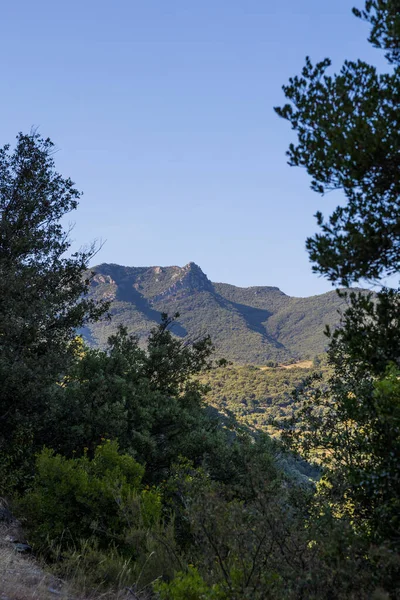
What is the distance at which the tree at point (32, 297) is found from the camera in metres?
13.9

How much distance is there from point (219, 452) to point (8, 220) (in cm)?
969

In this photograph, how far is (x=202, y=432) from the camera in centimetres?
1697

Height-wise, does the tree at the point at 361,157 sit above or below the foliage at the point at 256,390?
above

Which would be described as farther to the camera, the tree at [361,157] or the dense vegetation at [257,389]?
the dense vegetation at [257,389]

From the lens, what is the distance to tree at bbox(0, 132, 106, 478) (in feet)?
45.4

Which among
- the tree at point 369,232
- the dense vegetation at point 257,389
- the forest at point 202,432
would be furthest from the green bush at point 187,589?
the dense vegetation at point 257,389

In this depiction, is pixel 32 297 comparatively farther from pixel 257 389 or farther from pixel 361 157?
pixel 257 389

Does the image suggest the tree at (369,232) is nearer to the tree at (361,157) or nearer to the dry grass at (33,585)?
the tree at (361,157)

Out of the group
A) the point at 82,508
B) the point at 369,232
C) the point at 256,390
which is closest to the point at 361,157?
the point at 369,232

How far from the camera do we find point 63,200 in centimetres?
1681

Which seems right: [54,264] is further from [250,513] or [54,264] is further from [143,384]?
[250,513]

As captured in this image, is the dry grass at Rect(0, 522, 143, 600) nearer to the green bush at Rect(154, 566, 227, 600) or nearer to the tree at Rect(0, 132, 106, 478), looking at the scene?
the green bush at Rect(154, 566, 227, 600)

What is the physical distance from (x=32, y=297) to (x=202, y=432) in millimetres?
6916

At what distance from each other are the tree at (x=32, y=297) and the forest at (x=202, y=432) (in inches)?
2.2
